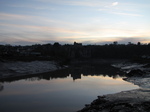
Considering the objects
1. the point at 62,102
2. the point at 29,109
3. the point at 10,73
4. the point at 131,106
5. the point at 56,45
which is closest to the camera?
the point at 131,106

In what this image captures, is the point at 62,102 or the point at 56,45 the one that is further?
the point at 56,45

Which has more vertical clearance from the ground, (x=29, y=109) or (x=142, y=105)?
(x=142, y=105)

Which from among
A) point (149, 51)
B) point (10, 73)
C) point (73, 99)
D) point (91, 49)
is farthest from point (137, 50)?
point (73, 99)

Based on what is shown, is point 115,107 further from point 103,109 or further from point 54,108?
point 54,108

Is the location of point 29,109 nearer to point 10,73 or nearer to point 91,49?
point 10,73

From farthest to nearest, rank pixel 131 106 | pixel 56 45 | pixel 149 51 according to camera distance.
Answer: pixel 56 45 < pixel 149 51 < pixel 131 106

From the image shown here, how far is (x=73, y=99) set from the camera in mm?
15523

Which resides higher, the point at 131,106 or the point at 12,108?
the point at 131,106

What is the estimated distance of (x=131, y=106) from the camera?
11.0 m

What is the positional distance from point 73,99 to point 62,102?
4.17ft

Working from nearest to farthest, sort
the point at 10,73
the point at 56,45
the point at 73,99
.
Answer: the point at 73,99
the point at 10,73
the point at 56,45

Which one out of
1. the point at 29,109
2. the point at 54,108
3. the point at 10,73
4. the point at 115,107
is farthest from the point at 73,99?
the point at 10,73

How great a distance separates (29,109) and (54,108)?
168 cm

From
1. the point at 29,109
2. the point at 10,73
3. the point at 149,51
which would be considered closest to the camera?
the point at 29,109
